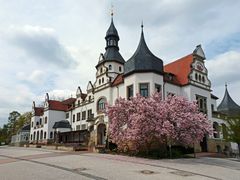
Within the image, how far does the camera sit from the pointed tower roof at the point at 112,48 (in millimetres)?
42188

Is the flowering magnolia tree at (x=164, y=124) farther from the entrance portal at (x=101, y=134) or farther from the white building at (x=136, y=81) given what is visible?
the entrance portal at (x=101, y=134)

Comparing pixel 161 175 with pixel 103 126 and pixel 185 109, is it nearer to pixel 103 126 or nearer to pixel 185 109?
pixel 185 109

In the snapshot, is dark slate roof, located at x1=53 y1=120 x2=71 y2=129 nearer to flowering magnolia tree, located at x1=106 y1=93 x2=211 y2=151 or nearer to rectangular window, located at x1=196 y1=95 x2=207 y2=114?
rectangular window, located at x1=196 y1=95 x2=207 y2=114

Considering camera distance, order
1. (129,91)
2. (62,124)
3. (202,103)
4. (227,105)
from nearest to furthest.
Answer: (129,91) → (202,103) → (227,105) → (62,124)

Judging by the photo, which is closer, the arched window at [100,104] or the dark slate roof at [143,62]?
the dark slate roof at [143,62]

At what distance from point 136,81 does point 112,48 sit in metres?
13.3

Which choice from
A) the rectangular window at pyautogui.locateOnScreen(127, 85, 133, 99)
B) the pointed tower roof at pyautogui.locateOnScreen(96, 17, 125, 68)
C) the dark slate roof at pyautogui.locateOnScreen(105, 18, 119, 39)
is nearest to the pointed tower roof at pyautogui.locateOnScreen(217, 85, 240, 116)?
the pointed tower roof at pyautogui.locateOnScreen(96, 17, 125, 68)

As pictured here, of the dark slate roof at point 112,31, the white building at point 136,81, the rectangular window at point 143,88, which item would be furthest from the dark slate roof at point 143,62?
the dark slate roof at point 112,31

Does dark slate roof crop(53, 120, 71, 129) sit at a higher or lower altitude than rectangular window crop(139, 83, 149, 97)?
lower

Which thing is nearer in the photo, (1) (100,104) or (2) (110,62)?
(1) (100,104)

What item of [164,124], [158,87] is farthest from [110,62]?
[164,124]

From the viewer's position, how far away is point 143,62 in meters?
32.8

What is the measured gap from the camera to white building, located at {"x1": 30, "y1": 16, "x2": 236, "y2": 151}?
32.7m

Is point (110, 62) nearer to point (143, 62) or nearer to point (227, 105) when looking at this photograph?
point (143, 62)
